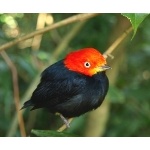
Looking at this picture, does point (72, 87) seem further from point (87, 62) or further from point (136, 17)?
point (136, 17)

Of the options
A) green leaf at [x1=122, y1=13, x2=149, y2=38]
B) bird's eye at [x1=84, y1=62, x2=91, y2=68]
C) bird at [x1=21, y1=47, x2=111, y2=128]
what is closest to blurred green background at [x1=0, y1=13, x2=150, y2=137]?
bird at [x1=21, y1=47, x2=111, y2=128]

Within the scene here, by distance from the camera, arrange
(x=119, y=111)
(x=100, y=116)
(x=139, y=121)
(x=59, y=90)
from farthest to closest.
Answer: (x=119, y=111), (x=139, y=121), (x=100, y=116), (x=59, y=90)

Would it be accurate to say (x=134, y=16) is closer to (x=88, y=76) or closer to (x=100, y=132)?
(x=88, y=76)

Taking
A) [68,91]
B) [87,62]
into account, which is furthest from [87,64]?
[68,91]

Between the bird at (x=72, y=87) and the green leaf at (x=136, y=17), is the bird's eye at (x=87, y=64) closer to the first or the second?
the bird at (x=72, y=87)

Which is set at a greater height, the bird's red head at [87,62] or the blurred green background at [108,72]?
the blurred green background at [108,72]

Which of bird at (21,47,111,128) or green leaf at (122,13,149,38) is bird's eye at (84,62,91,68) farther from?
green leaf at (122,13,149,38)

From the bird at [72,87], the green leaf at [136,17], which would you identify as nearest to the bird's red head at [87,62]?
the bird at [72,87]
